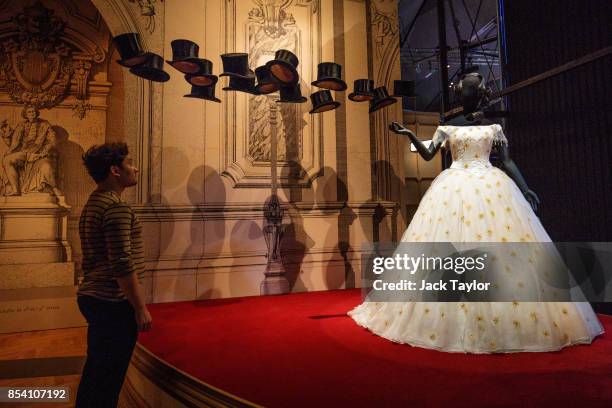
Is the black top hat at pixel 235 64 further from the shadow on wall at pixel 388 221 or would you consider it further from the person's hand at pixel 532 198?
the person's hand at pixel 532 198

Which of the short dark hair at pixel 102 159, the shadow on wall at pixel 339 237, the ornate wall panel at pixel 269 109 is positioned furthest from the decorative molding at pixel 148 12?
the short dark hair at pixel 102 159

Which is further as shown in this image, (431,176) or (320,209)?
(431,176)

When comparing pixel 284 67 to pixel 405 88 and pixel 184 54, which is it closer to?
pixel 184 54

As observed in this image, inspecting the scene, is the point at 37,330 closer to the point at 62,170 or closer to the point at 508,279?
the point at 62,170

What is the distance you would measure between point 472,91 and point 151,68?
2752 millimetres

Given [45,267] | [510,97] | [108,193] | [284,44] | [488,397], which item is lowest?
[488,397]

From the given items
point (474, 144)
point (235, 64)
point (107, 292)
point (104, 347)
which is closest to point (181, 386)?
point (104, 347)

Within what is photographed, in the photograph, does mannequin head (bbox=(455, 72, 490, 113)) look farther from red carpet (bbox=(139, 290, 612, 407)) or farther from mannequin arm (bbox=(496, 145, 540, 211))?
red carpet (bbox=(139, 290, 612, 407))

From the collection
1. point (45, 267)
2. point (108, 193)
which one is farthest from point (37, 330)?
point (108, 193)

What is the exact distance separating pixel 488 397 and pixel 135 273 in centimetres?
162

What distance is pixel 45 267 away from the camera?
4918mm

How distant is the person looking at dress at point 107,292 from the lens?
1567mm

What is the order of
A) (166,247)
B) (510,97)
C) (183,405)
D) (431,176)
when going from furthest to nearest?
(431,176) → (510,97) → (166,247) → (183,405)

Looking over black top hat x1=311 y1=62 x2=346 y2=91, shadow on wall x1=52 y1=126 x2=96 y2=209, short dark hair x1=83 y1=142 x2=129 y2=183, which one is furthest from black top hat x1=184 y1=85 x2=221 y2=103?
shadow on wall x1=52 y1=126 x2=96 y2=209
